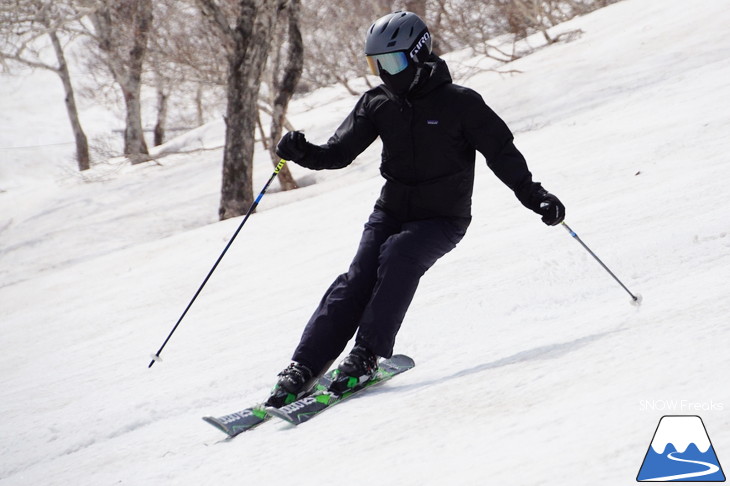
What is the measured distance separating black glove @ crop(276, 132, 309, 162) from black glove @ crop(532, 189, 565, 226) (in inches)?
41.8

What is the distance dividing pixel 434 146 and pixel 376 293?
0.68 meters

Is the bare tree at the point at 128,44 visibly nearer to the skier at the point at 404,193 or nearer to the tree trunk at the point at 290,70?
the tree trunk at the point at 290,70

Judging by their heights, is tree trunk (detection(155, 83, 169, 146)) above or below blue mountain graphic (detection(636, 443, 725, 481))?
below

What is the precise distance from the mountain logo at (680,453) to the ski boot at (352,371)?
150 centimetres

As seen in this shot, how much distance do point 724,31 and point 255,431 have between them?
8.36 m

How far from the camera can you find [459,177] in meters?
3.60

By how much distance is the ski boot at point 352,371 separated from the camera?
3426 mm

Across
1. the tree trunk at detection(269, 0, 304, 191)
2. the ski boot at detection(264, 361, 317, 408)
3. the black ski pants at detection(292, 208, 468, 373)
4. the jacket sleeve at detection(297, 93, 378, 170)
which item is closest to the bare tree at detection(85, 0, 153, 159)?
the tree trunk at detection(269, 0, 304, 191)

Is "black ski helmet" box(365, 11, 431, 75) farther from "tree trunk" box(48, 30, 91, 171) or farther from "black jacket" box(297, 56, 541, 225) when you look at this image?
"tree trunk" box(48, 30, 91, 171)

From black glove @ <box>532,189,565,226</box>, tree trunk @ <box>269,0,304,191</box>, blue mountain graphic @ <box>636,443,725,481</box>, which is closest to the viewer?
blue mountain graphic @ <box>636,443,725,481</box>

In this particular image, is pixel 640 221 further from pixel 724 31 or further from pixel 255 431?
pixel 724 31

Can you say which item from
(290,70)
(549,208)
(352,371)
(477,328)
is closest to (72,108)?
(290,70)

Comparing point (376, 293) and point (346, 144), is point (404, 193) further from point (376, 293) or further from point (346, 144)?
point (376, 293)

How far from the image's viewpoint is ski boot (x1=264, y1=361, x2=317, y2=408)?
338cm
